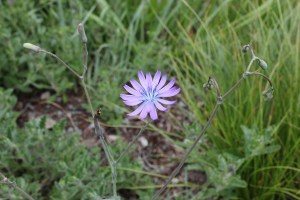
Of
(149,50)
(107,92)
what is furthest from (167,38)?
(107,92)

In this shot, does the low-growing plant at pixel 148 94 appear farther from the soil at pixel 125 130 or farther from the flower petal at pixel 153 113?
the soil at pixel 125 130

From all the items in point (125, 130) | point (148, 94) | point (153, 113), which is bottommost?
point (153, 113)

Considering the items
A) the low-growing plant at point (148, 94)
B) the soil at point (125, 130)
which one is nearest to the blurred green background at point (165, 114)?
the soil at point (125, 130)

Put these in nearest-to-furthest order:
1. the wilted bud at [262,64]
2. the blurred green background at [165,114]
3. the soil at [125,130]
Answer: the wilted bud at [262,64] → the blurred green background at [165,114] → the soil at [125,130]

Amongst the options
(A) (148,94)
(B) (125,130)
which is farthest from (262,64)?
(B) (125,130)

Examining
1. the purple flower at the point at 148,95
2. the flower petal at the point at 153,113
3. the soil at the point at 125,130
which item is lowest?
the flower petal at the point at 153,113

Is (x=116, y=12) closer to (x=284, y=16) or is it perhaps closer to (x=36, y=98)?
(x=36, y=98)

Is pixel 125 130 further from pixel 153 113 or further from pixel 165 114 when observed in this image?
pixel 153 113

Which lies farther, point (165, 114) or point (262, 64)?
point (165, 114)
